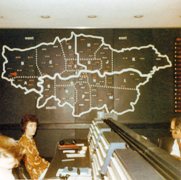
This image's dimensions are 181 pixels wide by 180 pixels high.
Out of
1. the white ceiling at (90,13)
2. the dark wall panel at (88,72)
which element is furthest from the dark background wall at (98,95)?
the white ceiling at (90,13)

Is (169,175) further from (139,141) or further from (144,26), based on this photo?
(144,26)

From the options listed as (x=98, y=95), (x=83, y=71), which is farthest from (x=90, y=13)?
(x=98, y=95)

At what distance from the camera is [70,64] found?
6660 millimetres

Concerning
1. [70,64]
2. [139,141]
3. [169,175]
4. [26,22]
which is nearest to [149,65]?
[70,64]

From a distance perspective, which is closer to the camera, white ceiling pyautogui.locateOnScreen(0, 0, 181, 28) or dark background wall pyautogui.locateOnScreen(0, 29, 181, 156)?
white ceiling pyautogui.locateOnScreen(0, 0, 181, 28)

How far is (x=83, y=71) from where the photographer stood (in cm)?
667

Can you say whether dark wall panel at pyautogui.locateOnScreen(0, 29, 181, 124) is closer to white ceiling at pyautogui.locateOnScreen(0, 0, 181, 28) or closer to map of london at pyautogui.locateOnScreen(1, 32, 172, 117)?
map of london at pyautogui.locateOnScreen(1, 32, 172, 117)

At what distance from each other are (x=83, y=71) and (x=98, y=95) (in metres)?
0.56

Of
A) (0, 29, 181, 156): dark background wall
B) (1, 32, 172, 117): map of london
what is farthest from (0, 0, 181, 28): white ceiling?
(1, 32, 172, 117): map of london

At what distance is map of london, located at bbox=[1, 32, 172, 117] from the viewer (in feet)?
21.7

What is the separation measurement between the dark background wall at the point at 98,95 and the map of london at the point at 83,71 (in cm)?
9

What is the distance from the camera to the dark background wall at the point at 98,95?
6.61 m

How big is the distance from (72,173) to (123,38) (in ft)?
13.9

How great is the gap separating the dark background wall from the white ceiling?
18 centimetres
